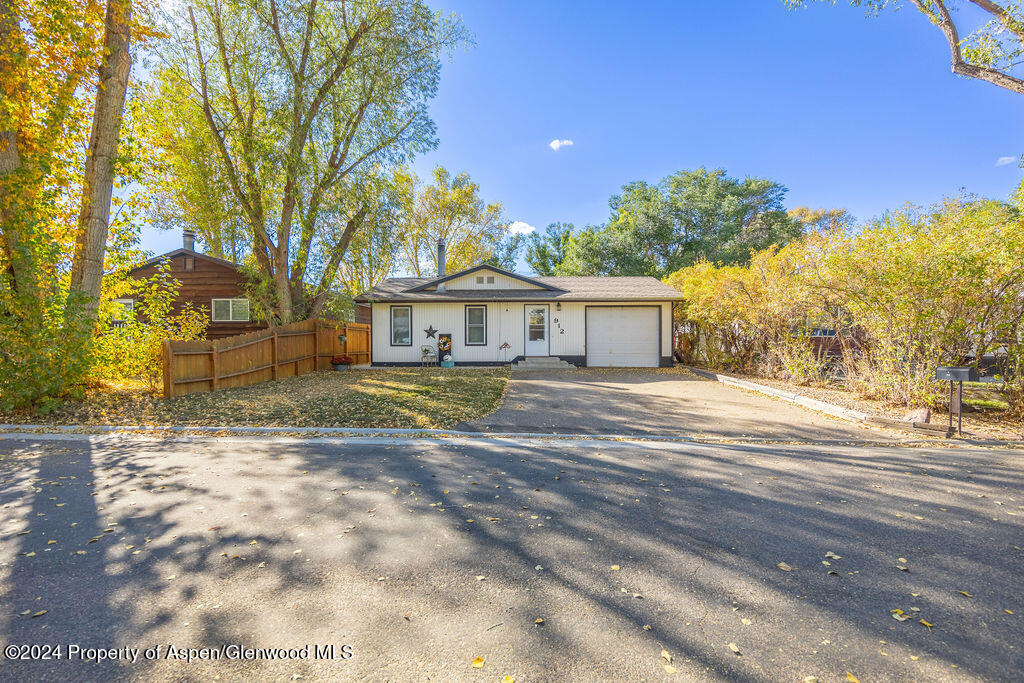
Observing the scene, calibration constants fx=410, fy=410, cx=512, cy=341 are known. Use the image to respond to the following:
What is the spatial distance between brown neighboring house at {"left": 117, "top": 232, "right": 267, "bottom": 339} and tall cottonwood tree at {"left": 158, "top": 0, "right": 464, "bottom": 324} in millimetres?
5518

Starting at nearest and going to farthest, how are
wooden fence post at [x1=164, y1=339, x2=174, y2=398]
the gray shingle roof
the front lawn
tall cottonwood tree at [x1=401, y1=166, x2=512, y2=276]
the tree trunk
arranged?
the front lawn, the tree trunk, wooden fence post at [x1=164, y1=339, x2=174, y2=398], the gray shingle roof, tall cottonwood tree at [x1=401, y1=166, x2=512, y2=276]

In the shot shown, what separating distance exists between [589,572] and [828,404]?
749 cm

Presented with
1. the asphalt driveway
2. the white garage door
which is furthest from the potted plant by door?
the white garage door

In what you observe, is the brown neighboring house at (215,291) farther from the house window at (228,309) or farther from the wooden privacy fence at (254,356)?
the wooden privacy fence at (254,356)

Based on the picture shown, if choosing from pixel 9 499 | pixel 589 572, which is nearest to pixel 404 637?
pixel 589 572

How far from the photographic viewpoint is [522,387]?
10.6m

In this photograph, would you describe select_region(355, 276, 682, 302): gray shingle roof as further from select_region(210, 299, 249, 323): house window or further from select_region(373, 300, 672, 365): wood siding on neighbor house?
select_region(210, 299, 249, 323): house window

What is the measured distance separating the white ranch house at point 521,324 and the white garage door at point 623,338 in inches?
1.4

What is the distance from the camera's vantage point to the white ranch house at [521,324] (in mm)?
15445

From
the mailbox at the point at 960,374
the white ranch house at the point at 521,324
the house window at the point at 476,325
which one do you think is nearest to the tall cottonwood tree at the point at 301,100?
the white ranch house at the point at 521,324

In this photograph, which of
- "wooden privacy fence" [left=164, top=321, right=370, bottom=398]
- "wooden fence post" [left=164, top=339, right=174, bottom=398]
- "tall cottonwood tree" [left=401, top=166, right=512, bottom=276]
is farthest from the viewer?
"tall cottonwood tree" [left=401, top=166, right=512, bottom=276]

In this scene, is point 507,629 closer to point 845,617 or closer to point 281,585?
point 281,585

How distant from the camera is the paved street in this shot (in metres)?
1.88

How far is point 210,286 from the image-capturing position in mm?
17656
